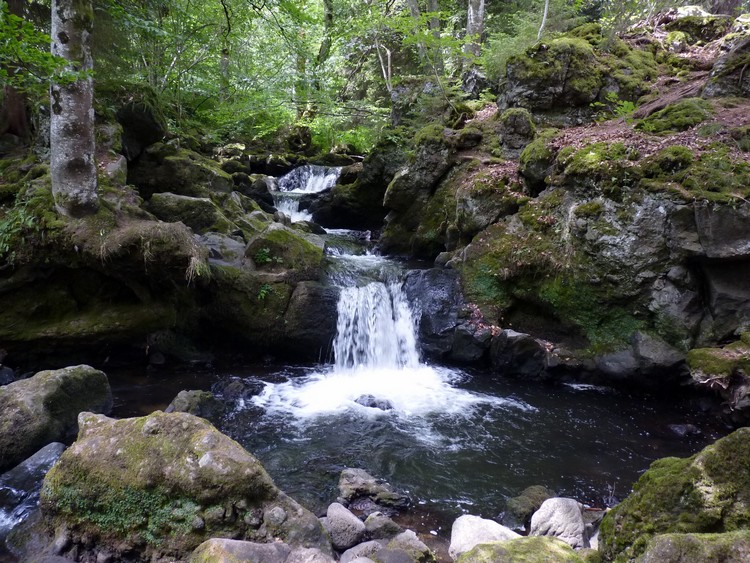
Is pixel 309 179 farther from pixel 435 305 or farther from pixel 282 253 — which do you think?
pixel 435 305

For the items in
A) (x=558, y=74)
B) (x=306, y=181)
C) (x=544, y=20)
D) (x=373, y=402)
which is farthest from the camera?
(x=306, y=181)

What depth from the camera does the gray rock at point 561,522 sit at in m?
4.44

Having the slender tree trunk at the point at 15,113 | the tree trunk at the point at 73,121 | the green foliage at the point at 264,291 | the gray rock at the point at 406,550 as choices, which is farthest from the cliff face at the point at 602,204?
the slender tree trunk at the point at 15,113

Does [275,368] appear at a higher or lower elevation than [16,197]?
lower

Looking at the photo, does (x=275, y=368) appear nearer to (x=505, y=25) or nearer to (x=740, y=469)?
(x=740, y=469)

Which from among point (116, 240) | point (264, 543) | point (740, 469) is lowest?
point (264, 543)

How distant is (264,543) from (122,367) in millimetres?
6342

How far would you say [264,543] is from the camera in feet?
11.8

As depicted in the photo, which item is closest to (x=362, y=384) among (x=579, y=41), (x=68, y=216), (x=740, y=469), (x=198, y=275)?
(x=198, y=275)

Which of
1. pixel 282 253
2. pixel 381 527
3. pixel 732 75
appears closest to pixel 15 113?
pixel 282 253

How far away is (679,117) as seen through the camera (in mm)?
9492

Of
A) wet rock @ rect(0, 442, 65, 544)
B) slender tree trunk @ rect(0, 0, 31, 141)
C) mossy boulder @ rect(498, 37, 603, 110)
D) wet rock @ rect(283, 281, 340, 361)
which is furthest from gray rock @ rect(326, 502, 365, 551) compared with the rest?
→ mossy boulder @ rect(498, 37, 603, 110)

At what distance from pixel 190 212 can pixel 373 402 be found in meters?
6.14

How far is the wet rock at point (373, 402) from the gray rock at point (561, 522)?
336cm
